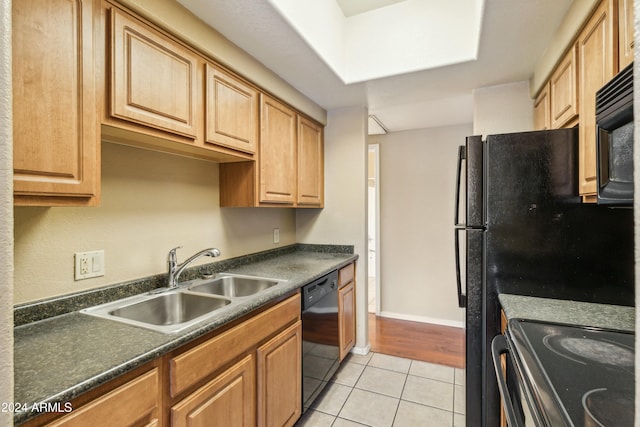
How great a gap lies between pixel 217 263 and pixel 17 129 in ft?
4.18

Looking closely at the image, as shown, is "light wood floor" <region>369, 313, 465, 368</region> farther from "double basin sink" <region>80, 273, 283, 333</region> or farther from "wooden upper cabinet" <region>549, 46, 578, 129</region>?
"wooden upper cabinet" <region>549, 46, 578, 129</region>

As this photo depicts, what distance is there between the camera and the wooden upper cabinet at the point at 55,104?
867 mm

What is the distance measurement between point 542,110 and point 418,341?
7.34 feet

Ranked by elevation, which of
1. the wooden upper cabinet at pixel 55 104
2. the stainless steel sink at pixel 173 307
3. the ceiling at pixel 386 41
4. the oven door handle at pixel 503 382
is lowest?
the oven door handle at pixel 503 382

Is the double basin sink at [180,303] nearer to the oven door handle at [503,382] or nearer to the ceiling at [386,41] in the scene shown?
the oven door handle at [503,382]

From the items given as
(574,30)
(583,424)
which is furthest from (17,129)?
(574,30)

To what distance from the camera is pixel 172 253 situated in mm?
1606

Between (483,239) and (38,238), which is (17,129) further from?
(483,239)

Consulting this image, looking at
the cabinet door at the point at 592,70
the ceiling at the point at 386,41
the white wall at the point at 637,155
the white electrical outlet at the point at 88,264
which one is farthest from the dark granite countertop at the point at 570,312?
the white electrical outlet at the point at 88,264

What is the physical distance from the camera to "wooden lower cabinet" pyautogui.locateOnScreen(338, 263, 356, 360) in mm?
2332

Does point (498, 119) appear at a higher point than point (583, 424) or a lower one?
higher

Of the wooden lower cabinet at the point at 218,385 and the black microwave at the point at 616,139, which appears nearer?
the black microwave at the point at 616,139

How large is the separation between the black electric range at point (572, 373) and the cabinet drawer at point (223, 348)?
97 centimetres

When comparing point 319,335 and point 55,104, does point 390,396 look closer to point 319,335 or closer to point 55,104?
point 319,335
